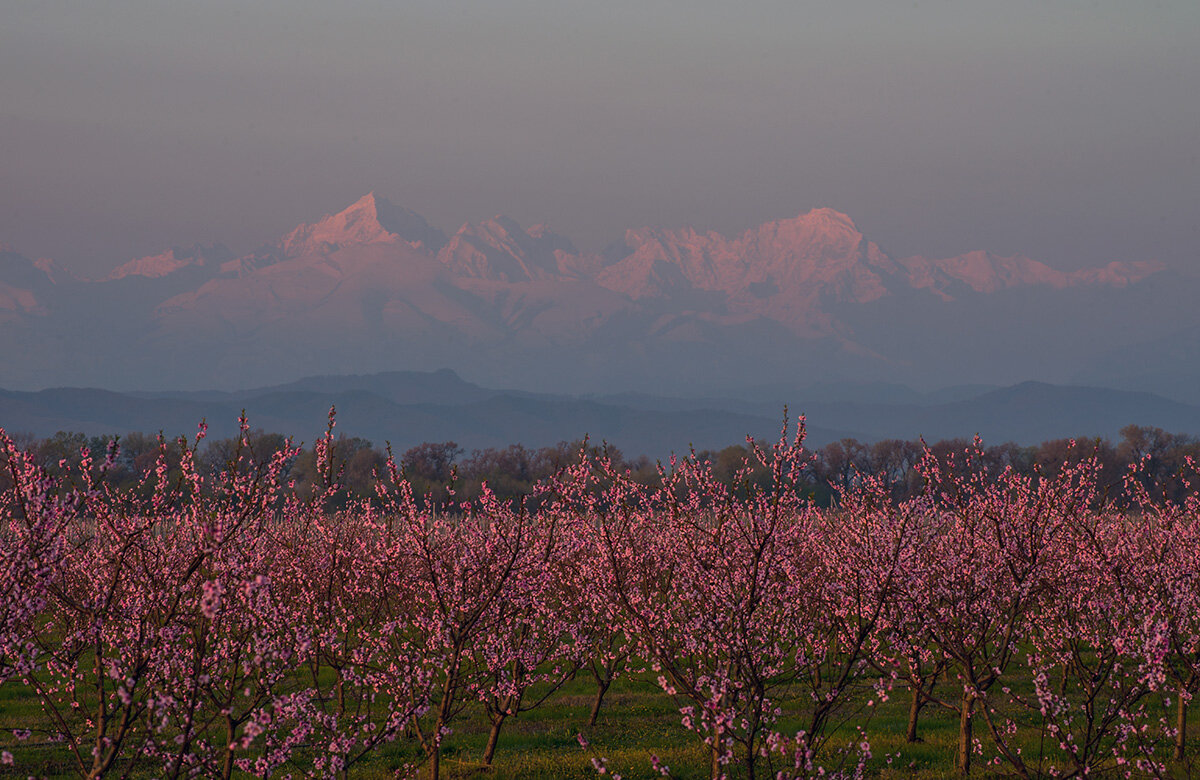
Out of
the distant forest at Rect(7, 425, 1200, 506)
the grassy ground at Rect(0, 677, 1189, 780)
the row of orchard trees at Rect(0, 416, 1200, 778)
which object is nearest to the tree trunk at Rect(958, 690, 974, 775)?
the row of orchard trees at Rect(0, 416, 1200, 778)

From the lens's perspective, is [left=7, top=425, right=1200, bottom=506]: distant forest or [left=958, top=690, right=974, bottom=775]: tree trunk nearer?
[left=958, top=690, right=974, bottom=775]: tree trunk

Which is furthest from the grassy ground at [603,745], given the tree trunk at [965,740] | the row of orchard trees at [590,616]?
the row of orchard trees at [590,616]

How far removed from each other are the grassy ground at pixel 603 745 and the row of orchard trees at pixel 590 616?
0.40 meters

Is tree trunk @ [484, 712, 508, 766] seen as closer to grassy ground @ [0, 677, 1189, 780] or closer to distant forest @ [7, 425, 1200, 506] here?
grassy ground @ [0, 677, 1189, 780]

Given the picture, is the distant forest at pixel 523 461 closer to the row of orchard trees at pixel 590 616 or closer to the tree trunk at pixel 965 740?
the row of orchard trees at pixel 590 616

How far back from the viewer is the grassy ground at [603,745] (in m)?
13.4

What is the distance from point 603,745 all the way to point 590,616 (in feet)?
6.75

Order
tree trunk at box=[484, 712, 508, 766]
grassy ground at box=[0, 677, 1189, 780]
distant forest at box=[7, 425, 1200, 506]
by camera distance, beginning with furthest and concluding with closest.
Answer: distant forest at box=[7, 425, 1200, 506] < grassy ground at box=[0, 677, 1189, 780] < tree trunk at box=[484, 712, 508, 766]

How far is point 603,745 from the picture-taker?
15266 mm

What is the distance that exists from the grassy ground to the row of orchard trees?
0.40 metres

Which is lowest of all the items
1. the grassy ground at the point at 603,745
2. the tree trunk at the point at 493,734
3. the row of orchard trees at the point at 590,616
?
the grassy ground at the point at 603,745

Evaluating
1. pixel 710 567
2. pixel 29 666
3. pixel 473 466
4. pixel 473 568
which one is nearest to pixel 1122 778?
pixel 710 567

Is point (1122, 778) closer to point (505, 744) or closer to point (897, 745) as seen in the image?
point (897, 745)

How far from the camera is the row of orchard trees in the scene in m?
7.63
